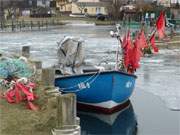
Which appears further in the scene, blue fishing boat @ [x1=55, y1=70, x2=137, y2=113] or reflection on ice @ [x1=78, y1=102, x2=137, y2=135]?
blue fishing boat @ [x1=55, y1=70, x2=137, y2=113]

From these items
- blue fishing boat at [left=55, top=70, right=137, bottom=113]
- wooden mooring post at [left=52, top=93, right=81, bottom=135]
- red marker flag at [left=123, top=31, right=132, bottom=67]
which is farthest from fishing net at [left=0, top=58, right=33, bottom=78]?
wooden mooring post at [left=52, top=93, right=81, bottom=135]

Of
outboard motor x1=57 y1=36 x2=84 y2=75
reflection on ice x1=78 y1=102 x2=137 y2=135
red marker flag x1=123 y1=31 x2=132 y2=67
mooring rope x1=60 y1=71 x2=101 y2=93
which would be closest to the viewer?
reflection on ice x1=78 y1=102 x2=137 y2=135

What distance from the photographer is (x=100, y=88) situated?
51.4 feet

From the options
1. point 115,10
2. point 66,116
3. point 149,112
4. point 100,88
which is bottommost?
point 115,10

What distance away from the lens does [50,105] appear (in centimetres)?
1284

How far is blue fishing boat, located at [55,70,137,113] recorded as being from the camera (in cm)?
1554

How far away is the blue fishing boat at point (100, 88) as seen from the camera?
1554cm

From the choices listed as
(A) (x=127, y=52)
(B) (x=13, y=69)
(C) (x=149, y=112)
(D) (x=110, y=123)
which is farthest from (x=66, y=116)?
(A) (x=127, y=52)

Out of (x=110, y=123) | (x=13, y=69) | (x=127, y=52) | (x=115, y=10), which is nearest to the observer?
(x=110, y=123)

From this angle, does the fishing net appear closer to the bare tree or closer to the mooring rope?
the mooring rope

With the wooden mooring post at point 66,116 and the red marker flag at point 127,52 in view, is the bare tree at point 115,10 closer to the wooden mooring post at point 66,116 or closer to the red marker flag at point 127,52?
the red marker flag at point 127,52

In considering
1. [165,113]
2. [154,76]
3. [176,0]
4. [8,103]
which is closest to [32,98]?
[8,103]

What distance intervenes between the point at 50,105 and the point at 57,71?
4.75 metres

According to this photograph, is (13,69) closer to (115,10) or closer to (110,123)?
(110,123)
